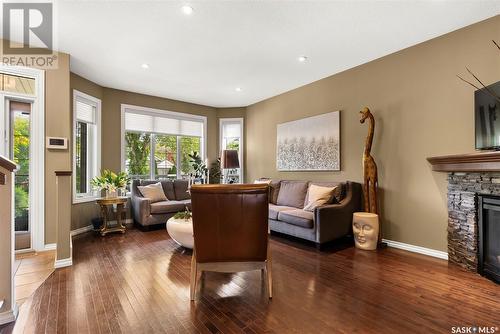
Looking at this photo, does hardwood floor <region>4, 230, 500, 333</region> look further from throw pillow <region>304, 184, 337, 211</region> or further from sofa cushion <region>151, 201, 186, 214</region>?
sofa cushion <region>151, 201, 186, 214</region>

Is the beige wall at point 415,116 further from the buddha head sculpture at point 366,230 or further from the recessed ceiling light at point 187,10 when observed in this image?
the recessed ceiling light at point 187,10

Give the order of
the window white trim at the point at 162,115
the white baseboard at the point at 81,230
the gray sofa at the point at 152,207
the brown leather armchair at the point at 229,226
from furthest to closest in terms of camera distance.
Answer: the window white trim at the point at 162,115
the gray sofa at the point at 152,207
the white baseboard at the point at 81,230
the brown leather armchair at the point at 229,226

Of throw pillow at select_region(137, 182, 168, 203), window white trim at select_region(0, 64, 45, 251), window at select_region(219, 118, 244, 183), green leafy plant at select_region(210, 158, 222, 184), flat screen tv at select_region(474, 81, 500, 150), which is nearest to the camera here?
flat screen tv at select_region(474, 81, 500, 150)

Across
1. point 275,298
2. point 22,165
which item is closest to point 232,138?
point 22,165

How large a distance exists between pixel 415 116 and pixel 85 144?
18.4 ft

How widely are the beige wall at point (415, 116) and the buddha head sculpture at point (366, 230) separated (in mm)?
383

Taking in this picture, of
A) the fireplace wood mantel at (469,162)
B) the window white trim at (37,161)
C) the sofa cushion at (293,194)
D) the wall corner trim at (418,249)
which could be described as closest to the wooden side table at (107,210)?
the window white trim at (37,161)

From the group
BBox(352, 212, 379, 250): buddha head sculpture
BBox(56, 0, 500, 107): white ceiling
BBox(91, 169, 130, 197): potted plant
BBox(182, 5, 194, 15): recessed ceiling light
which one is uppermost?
BBox(56, 0, 500, 107): white ceiling

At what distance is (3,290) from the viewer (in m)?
1.82

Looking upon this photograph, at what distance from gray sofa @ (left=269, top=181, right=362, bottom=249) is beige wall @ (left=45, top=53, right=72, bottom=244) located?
332cm

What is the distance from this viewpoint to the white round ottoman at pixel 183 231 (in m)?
3.22

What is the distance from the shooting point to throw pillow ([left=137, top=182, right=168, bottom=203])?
15.9 ft

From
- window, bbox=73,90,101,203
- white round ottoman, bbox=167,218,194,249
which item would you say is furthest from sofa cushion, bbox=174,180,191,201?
white round ottoman, bbox=167,218,194,249

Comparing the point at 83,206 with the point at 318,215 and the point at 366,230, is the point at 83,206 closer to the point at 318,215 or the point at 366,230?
the point at 318,215
